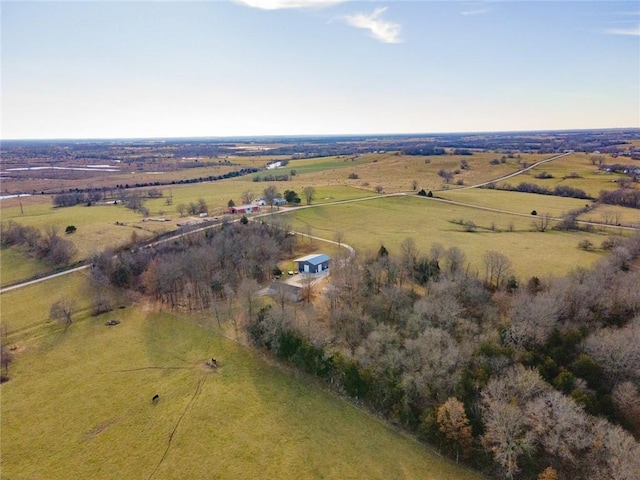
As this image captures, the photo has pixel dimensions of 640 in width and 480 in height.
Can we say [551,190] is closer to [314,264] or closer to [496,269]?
[496,269]

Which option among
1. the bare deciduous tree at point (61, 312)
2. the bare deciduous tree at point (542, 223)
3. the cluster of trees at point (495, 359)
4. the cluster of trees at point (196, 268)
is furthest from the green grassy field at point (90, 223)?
the bare deciduous tree at point (542, 223)

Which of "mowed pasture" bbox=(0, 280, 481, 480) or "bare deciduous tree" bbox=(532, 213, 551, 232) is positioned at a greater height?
"bare deciduous tree" bbox=(532, 213, 551, 232)

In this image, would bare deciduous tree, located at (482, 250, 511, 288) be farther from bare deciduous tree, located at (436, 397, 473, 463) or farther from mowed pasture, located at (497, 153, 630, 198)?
mowed pasture, located at (497, 153, 630, 198)

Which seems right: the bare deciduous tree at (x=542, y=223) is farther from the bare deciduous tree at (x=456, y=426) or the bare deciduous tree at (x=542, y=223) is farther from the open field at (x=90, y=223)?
the open field at (x=90, y=223)

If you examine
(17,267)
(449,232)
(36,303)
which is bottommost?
(36,303)

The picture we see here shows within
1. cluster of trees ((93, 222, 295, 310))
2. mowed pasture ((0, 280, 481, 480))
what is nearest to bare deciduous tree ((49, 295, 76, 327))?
mowed pasture ((0, 280, 481, 480))

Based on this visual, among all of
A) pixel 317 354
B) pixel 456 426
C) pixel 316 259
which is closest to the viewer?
pixel 456 426

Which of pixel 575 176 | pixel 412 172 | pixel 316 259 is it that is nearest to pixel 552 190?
pixel 575 176
